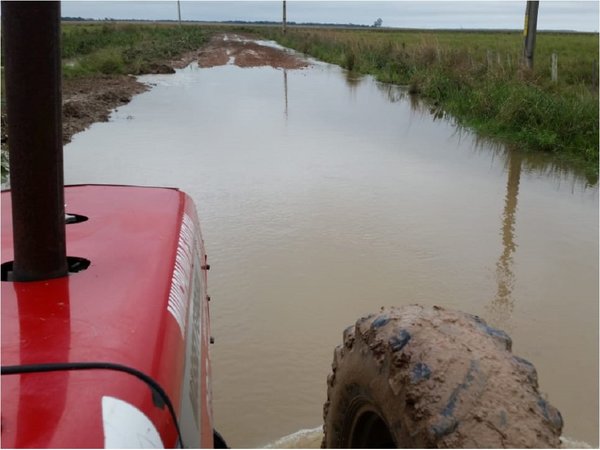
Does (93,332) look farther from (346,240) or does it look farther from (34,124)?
(346,240)

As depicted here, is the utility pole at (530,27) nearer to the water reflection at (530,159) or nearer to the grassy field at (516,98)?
the grassy field at (516,98)

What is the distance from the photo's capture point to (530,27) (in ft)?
40.4

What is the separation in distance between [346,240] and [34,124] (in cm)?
419

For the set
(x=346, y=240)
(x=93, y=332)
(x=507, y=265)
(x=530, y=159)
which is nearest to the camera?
(x=93, y=332)

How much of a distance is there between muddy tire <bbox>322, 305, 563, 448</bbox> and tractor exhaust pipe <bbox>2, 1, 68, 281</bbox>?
3.07ft

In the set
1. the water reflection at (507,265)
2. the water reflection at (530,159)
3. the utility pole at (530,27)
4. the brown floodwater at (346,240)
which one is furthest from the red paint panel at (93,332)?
the utility pole at (530,27)

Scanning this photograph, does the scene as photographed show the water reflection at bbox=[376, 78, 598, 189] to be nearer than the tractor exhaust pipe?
No

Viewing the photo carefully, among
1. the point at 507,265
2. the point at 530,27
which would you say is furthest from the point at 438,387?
the point at 530,27

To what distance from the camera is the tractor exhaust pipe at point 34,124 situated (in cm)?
147

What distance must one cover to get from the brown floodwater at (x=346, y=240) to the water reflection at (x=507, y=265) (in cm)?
2

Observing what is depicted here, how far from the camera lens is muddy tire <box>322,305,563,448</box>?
1496mm

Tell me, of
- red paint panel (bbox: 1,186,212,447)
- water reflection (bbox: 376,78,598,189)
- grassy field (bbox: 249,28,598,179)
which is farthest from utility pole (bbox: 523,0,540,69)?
red paint panel (bbox: 1,186,212,447)

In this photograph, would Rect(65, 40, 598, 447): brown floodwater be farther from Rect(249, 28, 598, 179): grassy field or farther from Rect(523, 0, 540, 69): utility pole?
Rect(523, 0, 540, 69): utility pole

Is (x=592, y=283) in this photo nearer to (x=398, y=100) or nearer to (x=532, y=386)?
(x=532, y=386)
